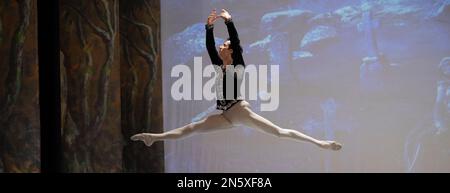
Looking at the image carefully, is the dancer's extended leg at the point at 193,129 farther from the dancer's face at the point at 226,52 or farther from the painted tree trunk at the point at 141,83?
the painted tree trunk at the point at 141,83

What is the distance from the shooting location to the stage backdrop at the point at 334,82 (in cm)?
968

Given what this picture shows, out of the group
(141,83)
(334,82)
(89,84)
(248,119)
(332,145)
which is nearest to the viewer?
(332,145)

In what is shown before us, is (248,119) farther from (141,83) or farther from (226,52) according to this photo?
(141,83)

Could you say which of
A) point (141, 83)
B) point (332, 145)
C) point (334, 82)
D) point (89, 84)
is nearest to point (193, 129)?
point (332, 145)

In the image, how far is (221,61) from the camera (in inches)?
267

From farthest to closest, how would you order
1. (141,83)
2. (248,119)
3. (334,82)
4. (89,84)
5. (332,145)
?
(334,82) → (141,83) → (89,84) → (248,119) → (332,145)

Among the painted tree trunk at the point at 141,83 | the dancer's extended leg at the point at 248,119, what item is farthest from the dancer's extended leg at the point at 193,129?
the painted tree trunk at the point at 141,83

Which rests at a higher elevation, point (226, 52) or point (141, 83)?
point (226, 52)

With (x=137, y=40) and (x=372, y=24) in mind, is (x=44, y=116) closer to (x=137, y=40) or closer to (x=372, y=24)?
(x=137, y=40)

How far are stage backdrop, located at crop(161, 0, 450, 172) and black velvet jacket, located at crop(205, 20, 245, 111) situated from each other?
289 centimetres

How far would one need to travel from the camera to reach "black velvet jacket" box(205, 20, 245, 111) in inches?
260

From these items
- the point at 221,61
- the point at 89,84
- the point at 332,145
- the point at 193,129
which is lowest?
the point at 332,145

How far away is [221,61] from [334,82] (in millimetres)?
3380
